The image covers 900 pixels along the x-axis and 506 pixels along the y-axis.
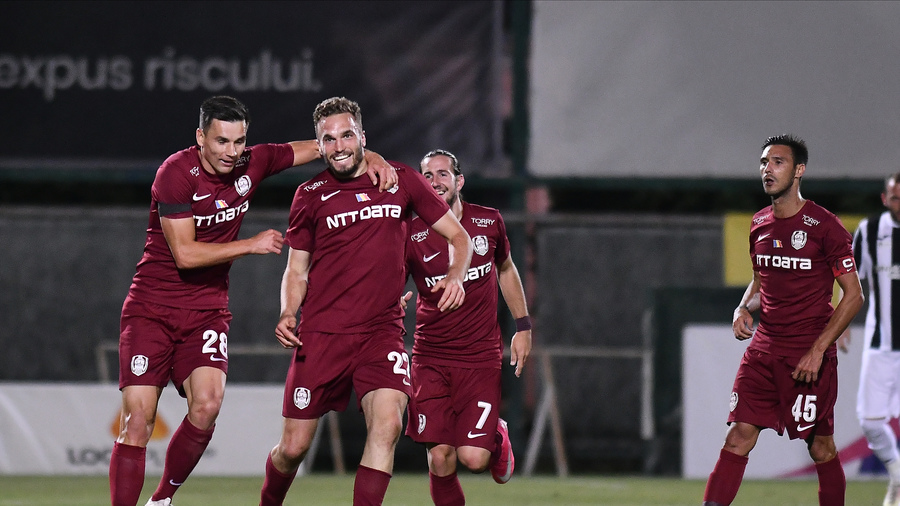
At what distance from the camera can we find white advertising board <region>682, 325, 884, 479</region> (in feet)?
34.9

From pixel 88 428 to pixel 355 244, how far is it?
5610 millimetres

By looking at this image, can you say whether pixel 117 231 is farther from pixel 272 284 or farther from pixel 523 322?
pixel 523 322

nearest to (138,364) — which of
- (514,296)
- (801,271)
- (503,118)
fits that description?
(514,296)

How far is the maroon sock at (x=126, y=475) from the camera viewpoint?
20.3ft

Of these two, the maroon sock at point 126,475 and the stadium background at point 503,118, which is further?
the stadium background at point 503,118

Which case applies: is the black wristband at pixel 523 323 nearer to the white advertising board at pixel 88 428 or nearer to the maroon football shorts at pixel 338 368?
the maroon football shorts at pixel 338 368

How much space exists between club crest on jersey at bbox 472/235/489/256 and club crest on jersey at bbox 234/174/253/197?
1295mm

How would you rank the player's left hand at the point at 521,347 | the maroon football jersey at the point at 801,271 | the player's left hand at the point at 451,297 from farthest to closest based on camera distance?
the player's left hand at the point at 521,347 → the maroon football jersey at the point at 801,271 → the player's left hand at the point at 451,297

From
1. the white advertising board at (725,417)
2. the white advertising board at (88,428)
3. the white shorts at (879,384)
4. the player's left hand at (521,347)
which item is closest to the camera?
the player's left hand at (521,347)

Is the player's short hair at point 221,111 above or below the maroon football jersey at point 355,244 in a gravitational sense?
above

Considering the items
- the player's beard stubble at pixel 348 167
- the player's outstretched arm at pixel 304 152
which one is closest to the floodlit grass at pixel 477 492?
the player's outstretched arm at pixel 304 152

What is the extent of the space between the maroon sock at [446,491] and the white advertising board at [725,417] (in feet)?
14.3

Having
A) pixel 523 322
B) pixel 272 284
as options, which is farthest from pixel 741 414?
pixel 272 284

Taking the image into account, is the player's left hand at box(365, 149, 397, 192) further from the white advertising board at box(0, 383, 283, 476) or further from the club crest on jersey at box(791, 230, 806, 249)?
the white advertising board at box(0, 383, 283, 476)
